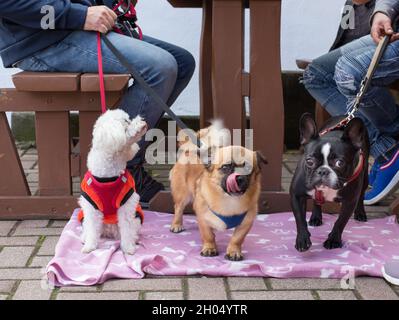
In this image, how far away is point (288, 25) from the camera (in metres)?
5.80

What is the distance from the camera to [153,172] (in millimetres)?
5121

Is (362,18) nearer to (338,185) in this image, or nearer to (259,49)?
(259,49)

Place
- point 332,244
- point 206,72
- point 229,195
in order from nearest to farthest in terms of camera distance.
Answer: point 229,195
point 332,244
point 206,72

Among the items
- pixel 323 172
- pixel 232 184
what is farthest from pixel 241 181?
pixel 323 172

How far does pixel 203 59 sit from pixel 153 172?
3.37ft

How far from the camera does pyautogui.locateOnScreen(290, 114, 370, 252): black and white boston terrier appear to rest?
10.2 ft

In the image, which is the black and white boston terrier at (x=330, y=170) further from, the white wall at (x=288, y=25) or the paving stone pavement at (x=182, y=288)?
the white wall at (x=288, y=25)

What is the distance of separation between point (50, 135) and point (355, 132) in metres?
1.86

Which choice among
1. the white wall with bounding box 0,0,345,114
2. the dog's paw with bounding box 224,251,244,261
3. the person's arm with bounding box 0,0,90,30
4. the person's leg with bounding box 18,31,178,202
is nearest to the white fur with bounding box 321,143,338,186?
the dog's paw with bounding box 224,251,244,261

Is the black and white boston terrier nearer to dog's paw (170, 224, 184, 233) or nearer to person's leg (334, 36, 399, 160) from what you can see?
person's leg (334, 36, 399, 160)

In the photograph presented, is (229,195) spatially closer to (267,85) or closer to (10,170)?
(267,85)

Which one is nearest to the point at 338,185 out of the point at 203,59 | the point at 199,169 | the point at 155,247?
the point at 199,169

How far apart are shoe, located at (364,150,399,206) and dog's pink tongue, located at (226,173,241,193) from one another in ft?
4.60

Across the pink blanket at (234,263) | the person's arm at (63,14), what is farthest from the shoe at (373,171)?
the person's arm at (63,14)
